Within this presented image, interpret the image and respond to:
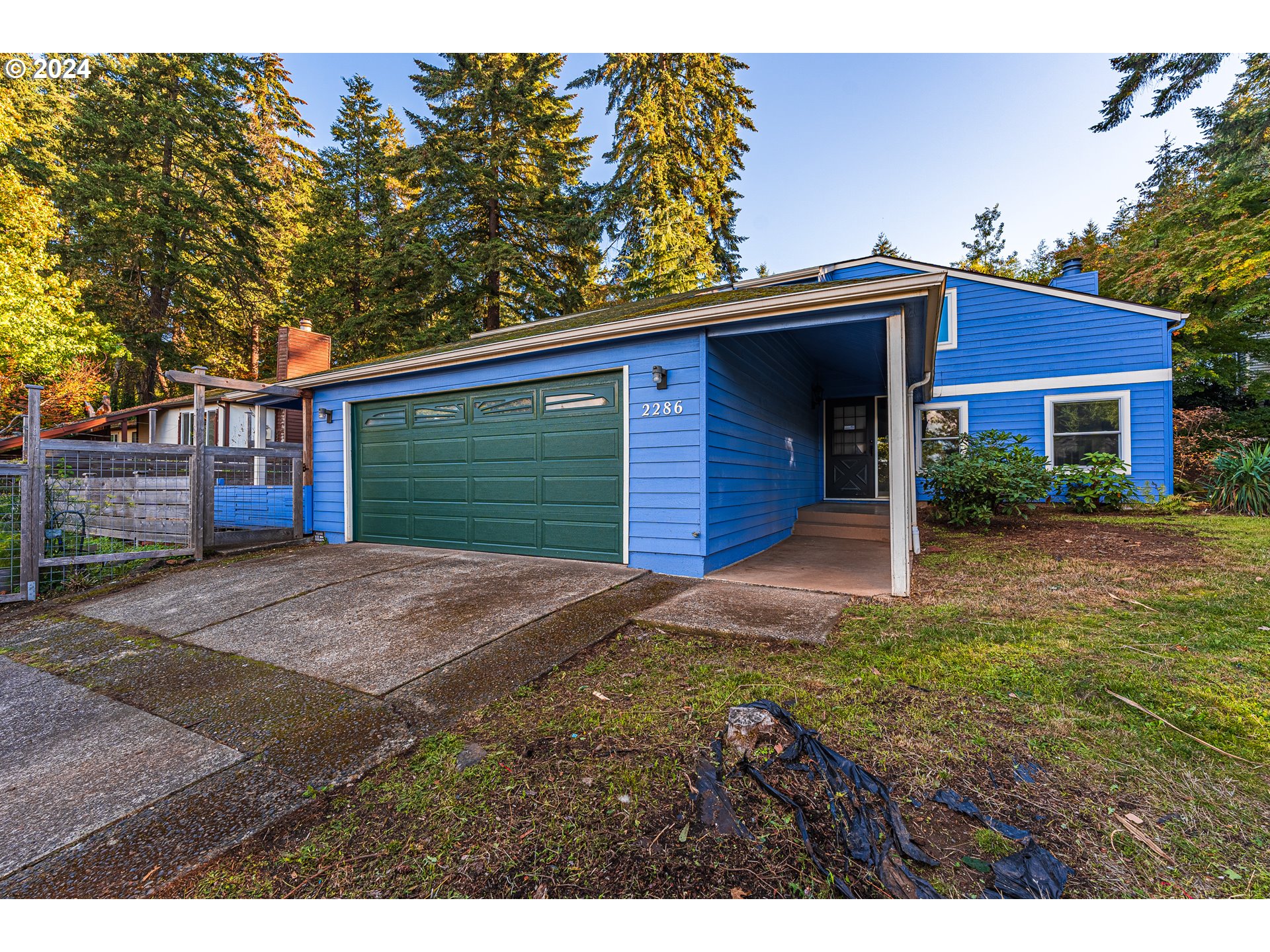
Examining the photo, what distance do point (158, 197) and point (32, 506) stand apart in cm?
1535

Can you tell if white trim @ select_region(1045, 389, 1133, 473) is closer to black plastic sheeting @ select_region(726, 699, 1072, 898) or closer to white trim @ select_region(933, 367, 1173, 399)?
white trim @ select_region(933, 367, 1173, 399)

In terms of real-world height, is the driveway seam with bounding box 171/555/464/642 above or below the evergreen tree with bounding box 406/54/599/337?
below

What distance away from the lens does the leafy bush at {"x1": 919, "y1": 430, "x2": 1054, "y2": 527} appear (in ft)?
22.2

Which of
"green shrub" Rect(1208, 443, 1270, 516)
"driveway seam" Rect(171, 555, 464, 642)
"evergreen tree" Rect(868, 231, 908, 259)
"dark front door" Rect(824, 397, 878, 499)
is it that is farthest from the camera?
"evergreen tree" Rect(868, 231, 908, 259)

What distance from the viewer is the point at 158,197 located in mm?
Answer: 14484

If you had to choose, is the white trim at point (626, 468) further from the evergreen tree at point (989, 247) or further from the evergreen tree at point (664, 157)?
the evergreen tree at point (989, 247)

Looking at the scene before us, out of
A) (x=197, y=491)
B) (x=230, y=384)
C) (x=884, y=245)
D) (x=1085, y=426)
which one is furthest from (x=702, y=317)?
(x=884, y=245)

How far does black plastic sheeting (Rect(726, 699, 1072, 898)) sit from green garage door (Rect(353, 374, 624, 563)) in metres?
3.57

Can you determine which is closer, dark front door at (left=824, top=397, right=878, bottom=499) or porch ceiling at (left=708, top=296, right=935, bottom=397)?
porch ceiling at (left=708, top=296, right=935, bottom=397)

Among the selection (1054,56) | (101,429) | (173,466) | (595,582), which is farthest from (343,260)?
(1054,56)

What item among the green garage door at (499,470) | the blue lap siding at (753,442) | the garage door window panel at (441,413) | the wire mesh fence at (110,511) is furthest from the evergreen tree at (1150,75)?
the wire mesh fence at (110,511)

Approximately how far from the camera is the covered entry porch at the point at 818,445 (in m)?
4.24

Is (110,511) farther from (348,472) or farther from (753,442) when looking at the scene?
(753,442)

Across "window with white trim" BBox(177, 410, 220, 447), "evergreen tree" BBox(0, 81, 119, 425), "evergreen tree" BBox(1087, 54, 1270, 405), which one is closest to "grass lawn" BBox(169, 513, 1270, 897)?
"evergreen tree" BBox(1087, 54, 1270, 405)
